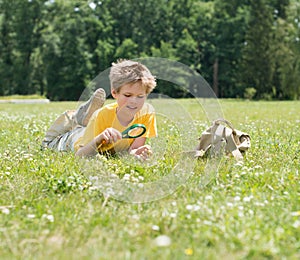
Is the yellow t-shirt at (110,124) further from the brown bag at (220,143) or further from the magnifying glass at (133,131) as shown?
the brown bag at (220,143)

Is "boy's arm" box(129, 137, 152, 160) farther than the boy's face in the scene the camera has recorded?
Yes

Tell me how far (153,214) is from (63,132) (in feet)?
12.1

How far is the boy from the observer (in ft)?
17.0

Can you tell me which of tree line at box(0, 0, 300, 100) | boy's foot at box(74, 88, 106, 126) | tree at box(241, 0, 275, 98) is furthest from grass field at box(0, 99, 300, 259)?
tree line at box(0, 0, 300, 100)

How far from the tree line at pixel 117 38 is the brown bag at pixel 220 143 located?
40.2 metres

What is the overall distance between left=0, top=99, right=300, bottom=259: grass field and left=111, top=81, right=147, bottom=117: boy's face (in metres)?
0.58

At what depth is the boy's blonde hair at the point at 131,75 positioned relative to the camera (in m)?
5.18

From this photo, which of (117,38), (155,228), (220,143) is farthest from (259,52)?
(155,228)

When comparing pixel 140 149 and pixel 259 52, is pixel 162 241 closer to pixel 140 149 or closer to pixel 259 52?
pixel 140 149

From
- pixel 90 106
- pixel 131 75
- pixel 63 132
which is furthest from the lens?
pixel 63 132

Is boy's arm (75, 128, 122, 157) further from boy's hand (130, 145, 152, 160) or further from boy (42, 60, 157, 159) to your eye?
boy's hand (130, 145, 152, 160)

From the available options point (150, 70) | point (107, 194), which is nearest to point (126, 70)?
point (150, 70)

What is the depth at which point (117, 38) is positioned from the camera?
52.2 meters

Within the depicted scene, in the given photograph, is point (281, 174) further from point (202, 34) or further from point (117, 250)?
point (202, 34)
